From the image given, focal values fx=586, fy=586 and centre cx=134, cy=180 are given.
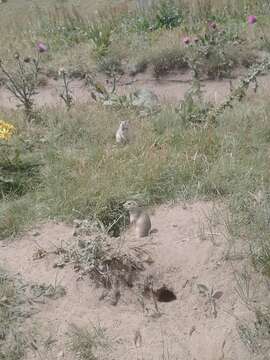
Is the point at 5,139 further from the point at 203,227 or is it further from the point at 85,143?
the point at 203,227

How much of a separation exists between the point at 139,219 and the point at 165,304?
0.66 metres

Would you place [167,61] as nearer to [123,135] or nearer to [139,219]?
[123,135]

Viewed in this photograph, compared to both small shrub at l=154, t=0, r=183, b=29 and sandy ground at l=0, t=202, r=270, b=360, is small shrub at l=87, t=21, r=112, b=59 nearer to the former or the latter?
small shrub at l=154, t=0, r=183, b=29

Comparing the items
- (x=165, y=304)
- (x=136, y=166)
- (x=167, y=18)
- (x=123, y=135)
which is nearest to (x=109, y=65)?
(x=167, y=18)

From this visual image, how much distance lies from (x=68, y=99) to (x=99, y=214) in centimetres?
241

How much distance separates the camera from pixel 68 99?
5.99 m

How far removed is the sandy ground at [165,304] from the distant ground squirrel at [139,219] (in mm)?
61

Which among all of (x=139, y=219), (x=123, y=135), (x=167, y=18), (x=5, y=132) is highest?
(x=5, y=132)

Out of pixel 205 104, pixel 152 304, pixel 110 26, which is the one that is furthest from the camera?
pixel 110 26

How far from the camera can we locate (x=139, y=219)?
3.62 meters

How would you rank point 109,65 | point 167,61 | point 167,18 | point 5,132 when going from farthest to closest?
1. point 167,18
2. point 109,65
3. point 167,61
4. point 5,132

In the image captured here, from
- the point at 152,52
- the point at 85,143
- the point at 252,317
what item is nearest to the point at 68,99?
the point at 85,143

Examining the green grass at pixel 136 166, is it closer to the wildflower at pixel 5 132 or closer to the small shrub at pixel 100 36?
the wildflower at pixel 5 132

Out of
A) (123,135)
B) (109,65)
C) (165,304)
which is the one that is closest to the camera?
(165,304)
